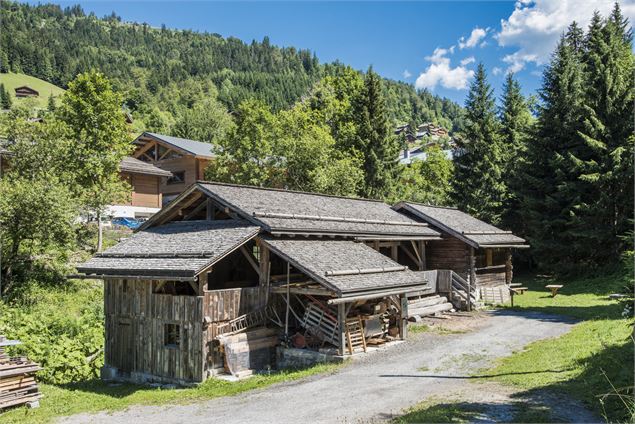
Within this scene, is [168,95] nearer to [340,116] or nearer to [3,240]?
[340,116]

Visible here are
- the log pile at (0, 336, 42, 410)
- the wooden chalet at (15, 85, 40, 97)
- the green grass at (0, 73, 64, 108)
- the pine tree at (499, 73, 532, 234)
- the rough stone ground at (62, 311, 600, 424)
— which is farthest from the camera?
the green grass at (0, 73, 64, 108)

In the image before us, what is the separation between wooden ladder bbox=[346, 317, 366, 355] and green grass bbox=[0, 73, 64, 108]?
121096mm

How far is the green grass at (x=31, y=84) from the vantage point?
12214 centimetres

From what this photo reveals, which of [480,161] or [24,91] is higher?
[24,91]

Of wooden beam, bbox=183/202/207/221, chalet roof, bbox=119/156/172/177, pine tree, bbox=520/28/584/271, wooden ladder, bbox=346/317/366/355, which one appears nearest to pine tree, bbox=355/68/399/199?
pine tree, bbox=520/28/584/271

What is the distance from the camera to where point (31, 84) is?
128625 millimetres

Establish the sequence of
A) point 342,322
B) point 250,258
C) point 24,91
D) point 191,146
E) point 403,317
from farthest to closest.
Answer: point 24,91, point 191,146, point 403,317, point 250,258, point 342,322

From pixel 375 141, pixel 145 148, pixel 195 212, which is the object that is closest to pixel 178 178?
pixel 145 148

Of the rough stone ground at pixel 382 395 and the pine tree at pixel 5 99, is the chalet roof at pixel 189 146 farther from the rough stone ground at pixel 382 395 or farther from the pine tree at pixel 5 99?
the pine tree at pixel 5 99

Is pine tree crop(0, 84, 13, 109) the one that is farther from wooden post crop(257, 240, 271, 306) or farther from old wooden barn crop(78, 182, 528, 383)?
wooden post crop(257, 240, 271, 306)

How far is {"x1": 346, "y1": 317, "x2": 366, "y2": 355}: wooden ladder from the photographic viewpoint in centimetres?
1770

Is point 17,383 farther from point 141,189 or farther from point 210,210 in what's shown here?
point 141,189

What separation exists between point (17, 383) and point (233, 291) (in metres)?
6.68

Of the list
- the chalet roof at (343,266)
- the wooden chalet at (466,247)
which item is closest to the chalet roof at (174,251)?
the chalet roof at (343,266)
